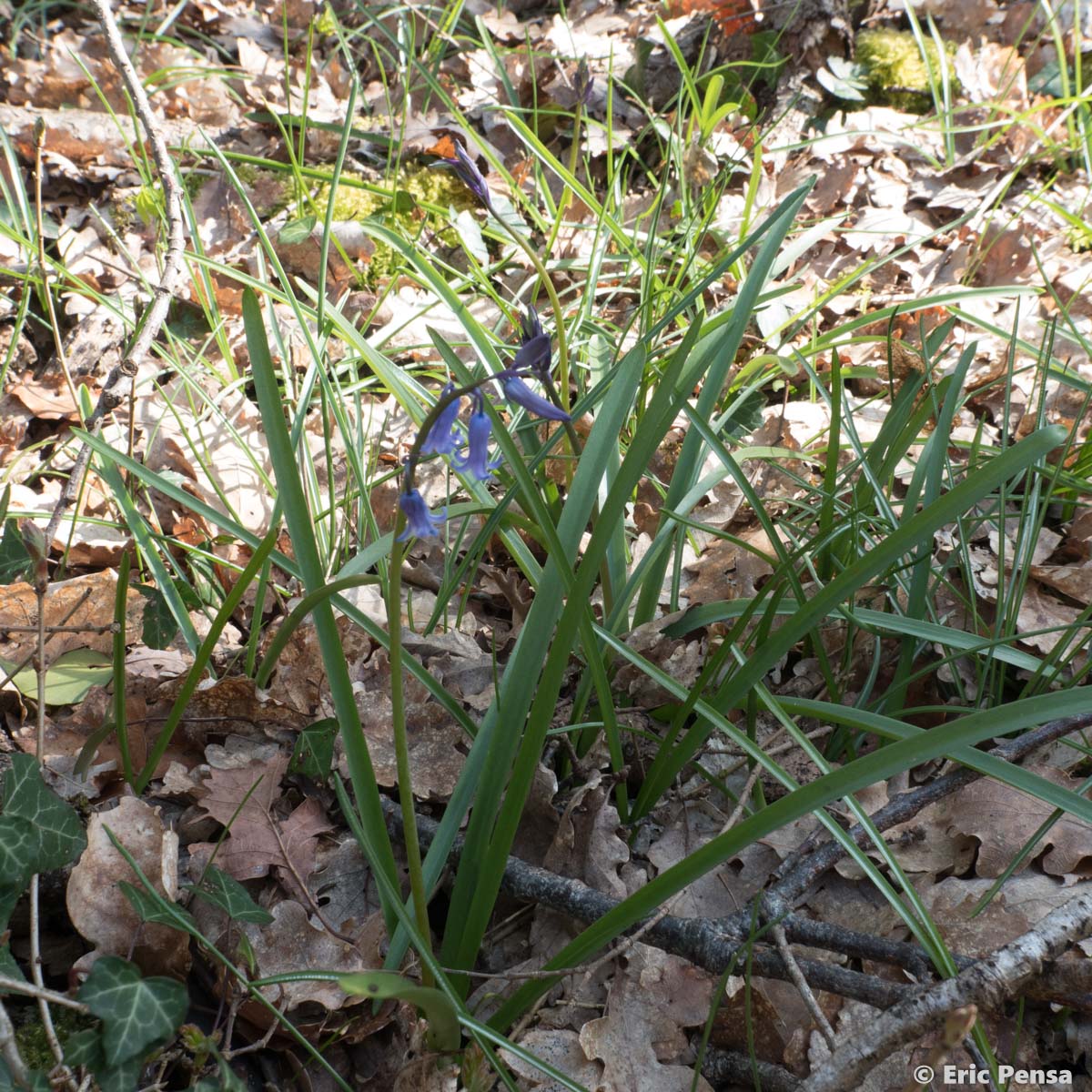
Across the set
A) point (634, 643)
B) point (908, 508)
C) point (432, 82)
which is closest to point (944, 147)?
point (432, 82)

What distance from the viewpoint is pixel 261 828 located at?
171cm

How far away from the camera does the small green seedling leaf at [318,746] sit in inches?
67.5

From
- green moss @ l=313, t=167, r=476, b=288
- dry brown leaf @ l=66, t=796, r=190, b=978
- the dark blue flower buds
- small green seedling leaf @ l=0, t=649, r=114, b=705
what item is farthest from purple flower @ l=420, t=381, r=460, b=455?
green moss @ l=313, t=167, r=476, b=288

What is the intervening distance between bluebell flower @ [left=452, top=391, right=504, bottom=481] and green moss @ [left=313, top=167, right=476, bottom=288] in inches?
81.9

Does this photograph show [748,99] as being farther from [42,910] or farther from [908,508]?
[42,910]

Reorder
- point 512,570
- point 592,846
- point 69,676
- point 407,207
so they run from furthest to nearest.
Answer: point 407,207, point 512,570, point 69,676, point 592,846

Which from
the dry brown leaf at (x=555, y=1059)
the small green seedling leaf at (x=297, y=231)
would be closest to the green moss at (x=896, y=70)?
the small green seedling leaf at (x=297, y=231)

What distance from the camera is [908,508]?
1846 millimetres

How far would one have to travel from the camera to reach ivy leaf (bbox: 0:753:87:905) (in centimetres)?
122

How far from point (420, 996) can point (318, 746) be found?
704mm

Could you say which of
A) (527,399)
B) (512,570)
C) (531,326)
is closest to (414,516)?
(527,399)

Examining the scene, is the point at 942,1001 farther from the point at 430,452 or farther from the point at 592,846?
the point at 430,452

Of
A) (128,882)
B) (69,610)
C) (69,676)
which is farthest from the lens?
(69,610)

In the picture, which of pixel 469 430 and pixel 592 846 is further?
pixel 592 846
